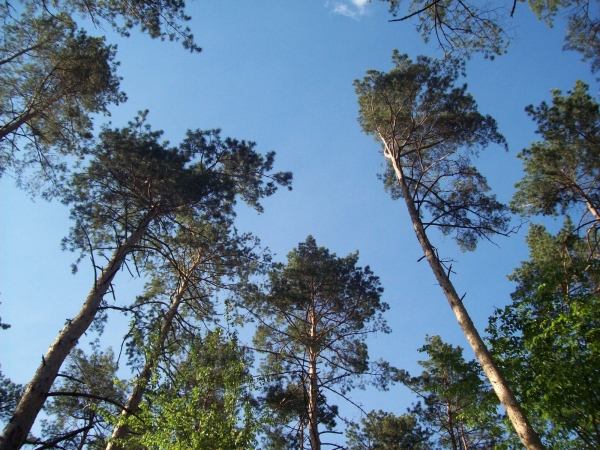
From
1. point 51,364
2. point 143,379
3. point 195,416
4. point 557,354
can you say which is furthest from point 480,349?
point 51,364

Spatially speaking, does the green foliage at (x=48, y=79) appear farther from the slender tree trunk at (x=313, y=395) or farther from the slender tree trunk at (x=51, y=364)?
the slender tree trunk at (x=313, y=395)

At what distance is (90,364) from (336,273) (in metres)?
10.6

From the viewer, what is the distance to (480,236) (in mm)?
11711

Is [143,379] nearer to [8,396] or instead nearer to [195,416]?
[195,416]

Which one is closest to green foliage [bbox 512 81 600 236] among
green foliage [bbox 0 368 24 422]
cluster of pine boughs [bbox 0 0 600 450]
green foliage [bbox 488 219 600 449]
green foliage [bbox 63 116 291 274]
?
cluster of pine boughs [bbox 0 0 600 450]

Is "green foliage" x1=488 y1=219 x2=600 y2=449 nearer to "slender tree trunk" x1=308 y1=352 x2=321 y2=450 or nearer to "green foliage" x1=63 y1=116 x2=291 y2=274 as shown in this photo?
"slender tree trunk" x1=308 y1=352 x2=321 y2=450

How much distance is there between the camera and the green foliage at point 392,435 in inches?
634

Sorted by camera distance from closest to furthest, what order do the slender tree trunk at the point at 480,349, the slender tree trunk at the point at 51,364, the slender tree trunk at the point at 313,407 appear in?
the slender tree trunk at the point at 51,364 < the slender tree trunk at the point at 480,349 < the slender tree trunk at the point at 313,407

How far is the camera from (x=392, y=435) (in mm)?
16609

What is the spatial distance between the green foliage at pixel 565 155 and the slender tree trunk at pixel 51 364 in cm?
1440

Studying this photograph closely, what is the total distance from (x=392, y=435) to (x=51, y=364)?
14.8m

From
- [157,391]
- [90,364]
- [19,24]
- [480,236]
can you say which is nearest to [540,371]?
[480,236]

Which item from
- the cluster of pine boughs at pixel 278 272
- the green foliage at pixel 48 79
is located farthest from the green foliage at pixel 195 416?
the green foliage at pixel 48 79

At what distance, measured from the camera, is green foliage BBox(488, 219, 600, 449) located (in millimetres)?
6172
